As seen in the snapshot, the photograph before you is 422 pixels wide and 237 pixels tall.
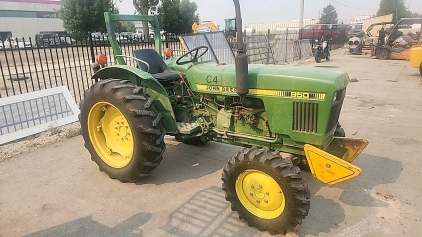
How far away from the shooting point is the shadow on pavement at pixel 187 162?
12.6 ft

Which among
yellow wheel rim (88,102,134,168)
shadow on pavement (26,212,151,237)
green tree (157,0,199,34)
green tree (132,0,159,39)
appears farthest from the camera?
green tree (157,0,199,34)

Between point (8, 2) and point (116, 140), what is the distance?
64.8 meters

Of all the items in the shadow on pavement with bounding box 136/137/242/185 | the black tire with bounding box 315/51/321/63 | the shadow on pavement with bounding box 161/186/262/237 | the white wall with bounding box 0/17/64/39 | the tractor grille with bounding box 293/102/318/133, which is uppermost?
the white wall with bounding box 0/17/64/39

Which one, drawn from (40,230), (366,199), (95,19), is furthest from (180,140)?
(95,19)

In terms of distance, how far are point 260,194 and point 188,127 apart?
4.16ft

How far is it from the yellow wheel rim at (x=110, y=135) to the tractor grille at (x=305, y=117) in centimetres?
198

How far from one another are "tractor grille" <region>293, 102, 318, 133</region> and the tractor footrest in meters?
1.17

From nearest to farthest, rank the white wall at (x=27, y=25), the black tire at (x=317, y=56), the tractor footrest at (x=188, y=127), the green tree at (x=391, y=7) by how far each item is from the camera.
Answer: the tractor footrest at (x=188, y=127) < the black tire at (x=317, y=56) < the white wall at (x=27, y=25) < the green tree at (x=391, y=7)

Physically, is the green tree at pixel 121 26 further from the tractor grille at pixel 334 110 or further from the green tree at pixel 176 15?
the green tree at pixel 176 15

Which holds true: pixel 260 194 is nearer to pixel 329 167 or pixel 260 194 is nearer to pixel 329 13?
pixel 329 167

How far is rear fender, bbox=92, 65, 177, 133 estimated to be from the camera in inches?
143

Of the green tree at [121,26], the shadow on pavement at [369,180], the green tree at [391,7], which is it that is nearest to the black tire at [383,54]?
the green tree at [121,26]

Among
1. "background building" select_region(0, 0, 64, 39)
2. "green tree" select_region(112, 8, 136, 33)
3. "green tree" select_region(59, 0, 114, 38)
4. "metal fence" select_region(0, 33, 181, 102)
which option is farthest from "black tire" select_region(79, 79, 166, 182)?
"background building" select_region(0, 0, 64, 39)

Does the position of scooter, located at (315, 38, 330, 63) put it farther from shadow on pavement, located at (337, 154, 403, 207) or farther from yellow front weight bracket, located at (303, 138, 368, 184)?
yellow front weight bracket, located at (303, 138, 368, 184)
